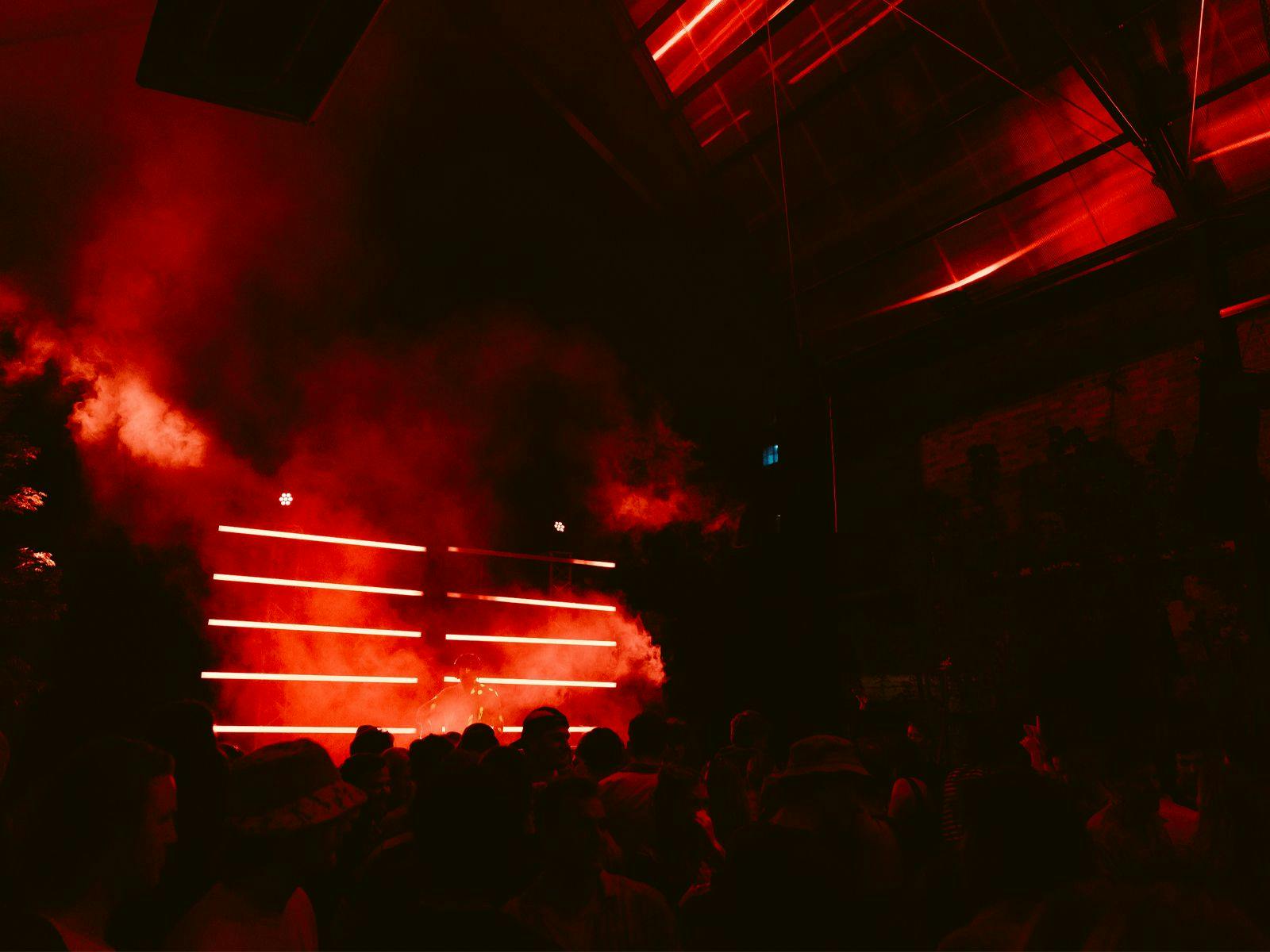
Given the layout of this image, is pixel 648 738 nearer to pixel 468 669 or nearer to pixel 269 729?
pixel 269 729

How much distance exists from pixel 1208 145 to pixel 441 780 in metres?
11.0

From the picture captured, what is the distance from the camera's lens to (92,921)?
5.51 ft

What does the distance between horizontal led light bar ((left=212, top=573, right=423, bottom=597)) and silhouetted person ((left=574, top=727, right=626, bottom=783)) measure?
6.81 m

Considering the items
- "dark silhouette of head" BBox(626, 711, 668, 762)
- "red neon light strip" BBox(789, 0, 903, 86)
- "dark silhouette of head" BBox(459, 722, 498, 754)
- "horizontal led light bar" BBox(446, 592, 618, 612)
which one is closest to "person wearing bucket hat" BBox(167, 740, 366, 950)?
"dark silhouette of head" BBox(626, 711, 668, 762)

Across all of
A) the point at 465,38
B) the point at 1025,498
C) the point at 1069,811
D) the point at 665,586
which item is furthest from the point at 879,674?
the point at 465,38

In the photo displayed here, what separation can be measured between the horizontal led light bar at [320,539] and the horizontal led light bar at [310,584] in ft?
1.79

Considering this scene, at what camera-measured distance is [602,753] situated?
4246mm

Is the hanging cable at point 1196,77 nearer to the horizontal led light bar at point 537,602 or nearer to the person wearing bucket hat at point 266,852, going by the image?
the person wearing bucket hat at point 266,852

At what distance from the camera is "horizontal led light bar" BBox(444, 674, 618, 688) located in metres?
11.0

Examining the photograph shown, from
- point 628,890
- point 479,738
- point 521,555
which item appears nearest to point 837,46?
point 521,555

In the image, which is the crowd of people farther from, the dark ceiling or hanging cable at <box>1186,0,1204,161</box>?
the dark ceiling

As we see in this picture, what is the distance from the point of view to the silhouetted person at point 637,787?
3490 millimetres

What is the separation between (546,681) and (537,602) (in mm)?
1215

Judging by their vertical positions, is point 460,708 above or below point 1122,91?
below
